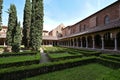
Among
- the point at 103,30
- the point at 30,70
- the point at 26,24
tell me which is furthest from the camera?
the point at 26,24

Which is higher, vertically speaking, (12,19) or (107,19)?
(12,19)

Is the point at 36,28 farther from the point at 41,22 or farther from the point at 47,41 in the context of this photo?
the point at 47,41

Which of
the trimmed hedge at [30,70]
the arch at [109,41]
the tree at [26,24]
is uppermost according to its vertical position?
the tree at [26,24]

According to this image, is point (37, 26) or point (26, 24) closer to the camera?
point (37, 26)

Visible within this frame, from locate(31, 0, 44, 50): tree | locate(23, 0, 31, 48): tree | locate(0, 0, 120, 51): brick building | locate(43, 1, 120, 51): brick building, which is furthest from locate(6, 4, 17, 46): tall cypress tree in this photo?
locate(43, 1, 120, 51): brick building

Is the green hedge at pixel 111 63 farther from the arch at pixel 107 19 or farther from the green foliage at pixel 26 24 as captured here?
the green foliage at pixel 26 24

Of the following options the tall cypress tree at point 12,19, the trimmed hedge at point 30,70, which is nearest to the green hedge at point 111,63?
the trimmed hedge at point 30,70

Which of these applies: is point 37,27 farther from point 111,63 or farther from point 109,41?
point 111,63

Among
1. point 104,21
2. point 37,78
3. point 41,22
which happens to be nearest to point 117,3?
point 104,21

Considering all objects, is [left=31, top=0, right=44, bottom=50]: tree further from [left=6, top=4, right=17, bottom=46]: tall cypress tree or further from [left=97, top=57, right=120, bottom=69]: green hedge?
[left=97, top=57, right=120, bottom=69]: green hedge

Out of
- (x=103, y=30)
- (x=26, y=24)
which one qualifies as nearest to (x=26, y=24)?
(x=26, y=24)

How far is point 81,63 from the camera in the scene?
11.0 meters

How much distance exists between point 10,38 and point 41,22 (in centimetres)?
919

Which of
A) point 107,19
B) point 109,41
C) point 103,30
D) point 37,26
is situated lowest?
point 109,41
